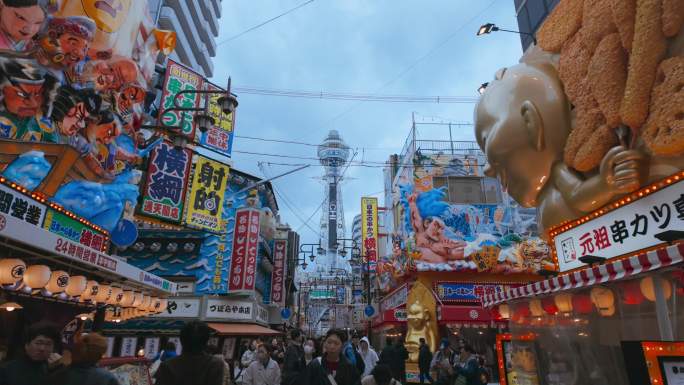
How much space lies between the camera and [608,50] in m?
6.88

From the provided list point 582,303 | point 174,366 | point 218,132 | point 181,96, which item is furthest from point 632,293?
point 181,96

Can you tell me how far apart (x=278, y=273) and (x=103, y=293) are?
1662cm

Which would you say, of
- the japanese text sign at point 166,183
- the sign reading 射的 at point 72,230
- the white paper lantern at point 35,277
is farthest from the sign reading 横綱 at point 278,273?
the white paper lantern at point 35,277

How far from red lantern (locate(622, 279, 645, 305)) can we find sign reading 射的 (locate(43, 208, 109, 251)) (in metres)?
10.0

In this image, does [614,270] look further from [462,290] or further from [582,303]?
[462,290]

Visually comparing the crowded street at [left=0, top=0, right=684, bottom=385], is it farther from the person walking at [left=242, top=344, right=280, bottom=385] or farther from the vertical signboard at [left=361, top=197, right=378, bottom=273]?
the vertical signboard at [left=361, top=197, right=378, bottom=273]

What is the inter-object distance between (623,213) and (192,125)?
12586 mm

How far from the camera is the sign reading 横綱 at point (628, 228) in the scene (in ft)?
19.0

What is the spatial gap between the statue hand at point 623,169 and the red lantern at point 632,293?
4.74 feet

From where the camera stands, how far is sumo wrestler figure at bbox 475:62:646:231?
782cm

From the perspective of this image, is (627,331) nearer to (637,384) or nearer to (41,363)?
(637,384)

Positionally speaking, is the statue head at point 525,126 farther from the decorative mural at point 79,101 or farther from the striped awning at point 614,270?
the decorative mural at point 79,101

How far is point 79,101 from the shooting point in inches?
412

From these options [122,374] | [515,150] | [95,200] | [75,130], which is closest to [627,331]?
[515,150]
